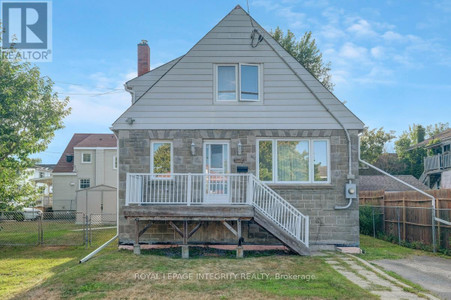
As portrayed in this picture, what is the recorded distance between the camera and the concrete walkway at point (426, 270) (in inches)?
287

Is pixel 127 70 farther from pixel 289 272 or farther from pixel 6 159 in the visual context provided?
pixel 289 272

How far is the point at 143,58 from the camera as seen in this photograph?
14211 millimetres

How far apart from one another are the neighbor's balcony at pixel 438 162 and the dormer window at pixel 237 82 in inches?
836

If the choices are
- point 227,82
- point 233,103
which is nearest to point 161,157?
point 233,103

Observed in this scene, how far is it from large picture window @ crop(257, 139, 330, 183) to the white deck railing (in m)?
0.77

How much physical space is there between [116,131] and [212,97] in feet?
10.4

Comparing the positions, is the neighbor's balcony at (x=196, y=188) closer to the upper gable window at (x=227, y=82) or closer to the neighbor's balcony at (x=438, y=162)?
the upper gable window at (x=227, y=82)

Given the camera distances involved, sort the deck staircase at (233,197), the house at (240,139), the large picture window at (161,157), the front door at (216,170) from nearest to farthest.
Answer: the deck staircase at (233,197) → the front door at (216,170) → the house at (240,139) → the large picture window at (161,157)

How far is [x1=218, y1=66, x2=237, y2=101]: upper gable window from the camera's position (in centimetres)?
1177

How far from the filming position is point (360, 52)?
1778cm

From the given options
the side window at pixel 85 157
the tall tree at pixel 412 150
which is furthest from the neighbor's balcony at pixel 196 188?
the tall tree at pixel 412 150

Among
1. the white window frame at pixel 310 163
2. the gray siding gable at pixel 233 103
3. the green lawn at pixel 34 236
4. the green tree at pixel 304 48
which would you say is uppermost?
the green tree at pixel 304 48

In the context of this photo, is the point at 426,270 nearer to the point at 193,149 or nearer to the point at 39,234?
the point at 193,149

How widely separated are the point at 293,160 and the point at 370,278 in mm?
4631
